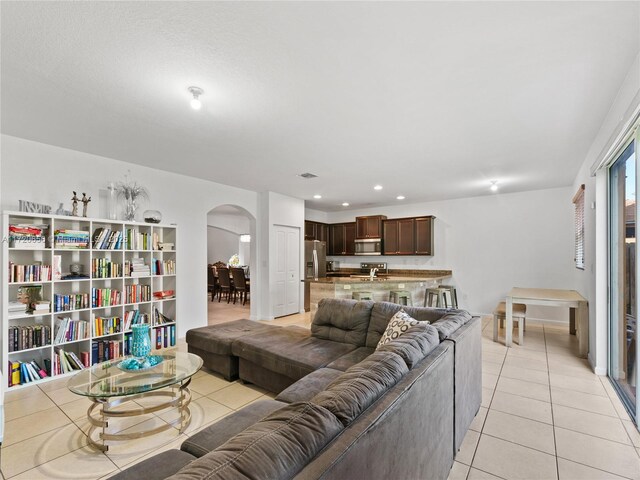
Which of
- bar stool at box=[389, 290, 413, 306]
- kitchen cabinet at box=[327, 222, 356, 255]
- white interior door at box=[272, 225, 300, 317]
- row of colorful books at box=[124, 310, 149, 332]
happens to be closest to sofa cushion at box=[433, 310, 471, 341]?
bar stool at box=[389, 290, 413, 306]

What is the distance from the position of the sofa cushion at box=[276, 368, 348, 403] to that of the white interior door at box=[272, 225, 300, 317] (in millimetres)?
4036

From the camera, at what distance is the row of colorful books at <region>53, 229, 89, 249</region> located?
3459 millimetres

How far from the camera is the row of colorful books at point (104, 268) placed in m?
3.76

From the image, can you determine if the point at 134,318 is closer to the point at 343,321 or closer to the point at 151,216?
the point at 151,216

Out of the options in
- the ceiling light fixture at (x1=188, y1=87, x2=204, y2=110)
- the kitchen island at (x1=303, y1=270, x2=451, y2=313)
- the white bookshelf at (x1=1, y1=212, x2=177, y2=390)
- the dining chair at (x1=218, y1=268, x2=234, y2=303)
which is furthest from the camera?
the dining chair at (x1=218, y1=268, x2=234, y2=303)

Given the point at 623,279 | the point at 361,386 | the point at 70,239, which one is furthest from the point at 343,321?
the point at 70,239

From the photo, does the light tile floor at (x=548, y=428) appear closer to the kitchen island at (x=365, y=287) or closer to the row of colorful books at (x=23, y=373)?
the kitchen island at (x=365, y=287)

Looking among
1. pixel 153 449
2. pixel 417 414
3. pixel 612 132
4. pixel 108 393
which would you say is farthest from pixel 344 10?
pixel 153 449

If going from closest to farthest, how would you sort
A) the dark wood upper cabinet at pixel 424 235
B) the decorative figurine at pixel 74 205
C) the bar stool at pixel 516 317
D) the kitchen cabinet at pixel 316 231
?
1. the decorative figurine at pixel 74 205
2. the bar stool at pixel 516 317
3. the dark wood upper cabinet at pixel 424 235
4. the kitchen cabinet at pixel 316 231

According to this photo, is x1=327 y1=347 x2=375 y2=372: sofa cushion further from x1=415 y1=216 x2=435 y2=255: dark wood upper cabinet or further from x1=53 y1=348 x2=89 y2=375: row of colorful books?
x1=415 y1=216 x2=435 y2=255: dark wood upper cabinet

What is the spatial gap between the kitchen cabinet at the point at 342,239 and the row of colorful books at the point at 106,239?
5.51 metres

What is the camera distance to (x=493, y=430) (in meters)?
2.39

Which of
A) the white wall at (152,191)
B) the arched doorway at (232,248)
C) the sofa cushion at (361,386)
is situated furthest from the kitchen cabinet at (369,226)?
the sofa cushion at (361,386)

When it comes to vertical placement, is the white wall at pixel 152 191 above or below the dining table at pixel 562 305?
above
